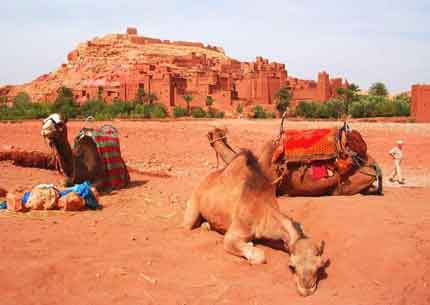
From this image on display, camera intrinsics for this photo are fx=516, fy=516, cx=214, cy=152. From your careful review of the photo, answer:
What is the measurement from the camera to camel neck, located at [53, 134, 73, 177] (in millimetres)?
7707

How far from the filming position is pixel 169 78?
67.4 m

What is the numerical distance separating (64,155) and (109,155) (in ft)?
4.30

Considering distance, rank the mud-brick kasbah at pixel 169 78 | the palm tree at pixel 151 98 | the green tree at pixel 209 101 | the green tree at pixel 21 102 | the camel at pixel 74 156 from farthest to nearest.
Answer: the mud-brick kasbah at pixel 169 78 → the green tree at pixel 209 101 → the palm tree at pixel 151 98 → the green tree at pixel 21 102 → the camel at pixel 74 156

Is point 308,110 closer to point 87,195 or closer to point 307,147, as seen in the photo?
point 307,147

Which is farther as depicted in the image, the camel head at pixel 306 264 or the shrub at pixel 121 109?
the shrub at pixel 121 109

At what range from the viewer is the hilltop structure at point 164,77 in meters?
68.4

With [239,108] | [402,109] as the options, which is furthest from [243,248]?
[239,108]

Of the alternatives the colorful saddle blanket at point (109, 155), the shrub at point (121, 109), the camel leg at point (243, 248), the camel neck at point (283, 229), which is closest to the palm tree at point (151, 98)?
the shrub at point (121, 109)

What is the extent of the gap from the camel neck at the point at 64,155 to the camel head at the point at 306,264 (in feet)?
15.8

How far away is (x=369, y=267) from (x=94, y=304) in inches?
85.2

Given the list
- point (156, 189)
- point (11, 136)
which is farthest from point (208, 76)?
point (156, 189)

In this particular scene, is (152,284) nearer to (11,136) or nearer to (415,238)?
(415,238)

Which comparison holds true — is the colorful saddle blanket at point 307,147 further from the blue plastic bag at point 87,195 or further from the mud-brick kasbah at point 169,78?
the mud-brick kasbah at point 169,78

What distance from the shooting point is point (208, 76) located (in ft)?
242
